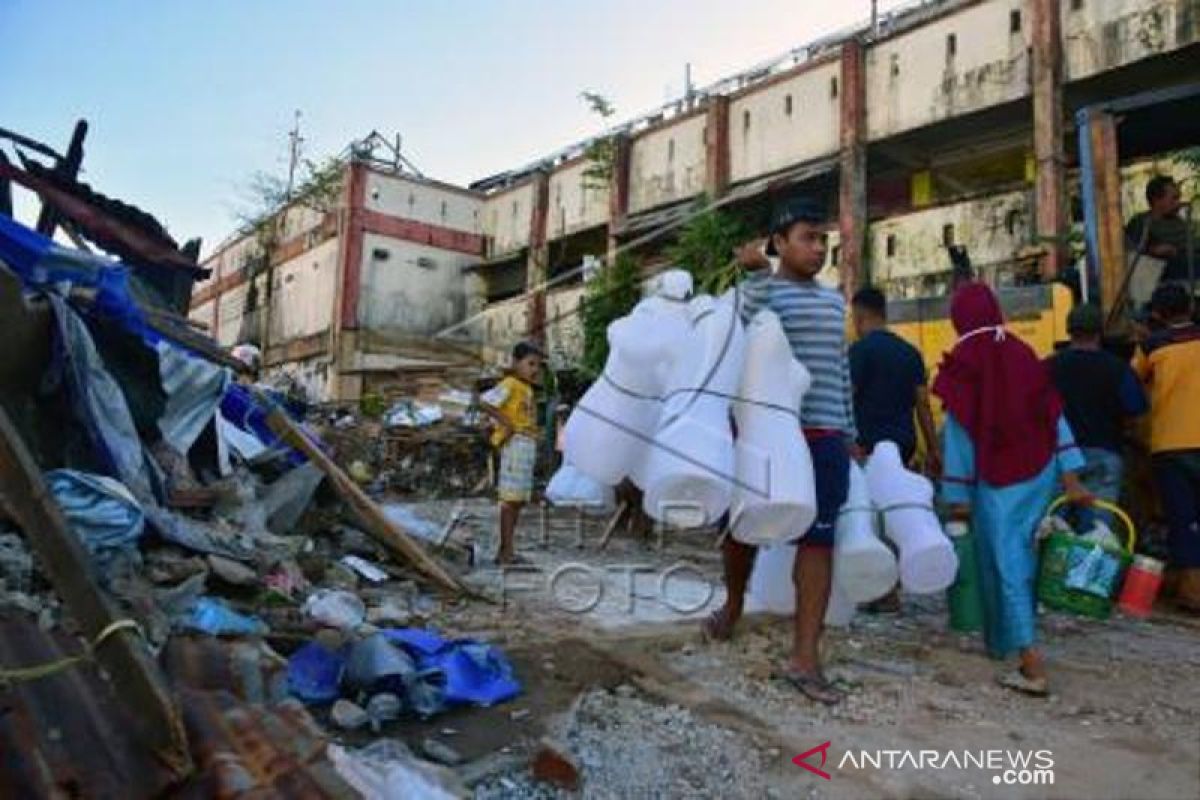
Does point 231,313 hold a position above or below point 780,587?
above

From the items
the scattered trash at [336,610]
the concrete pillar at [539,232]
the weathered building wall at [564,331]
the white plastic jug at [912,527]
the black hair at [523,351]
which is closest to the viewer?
the white plastic jug at [912,527]

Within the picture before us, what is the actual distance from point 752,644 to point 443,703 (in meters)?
1.26

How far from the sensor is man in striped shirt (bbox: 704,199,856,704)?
2795 millimetres

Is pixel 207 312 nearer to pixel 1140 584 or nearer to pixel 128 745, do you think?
pixel 1140 584

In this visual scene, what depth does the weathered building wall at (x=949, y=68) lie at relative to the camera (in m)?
13.0

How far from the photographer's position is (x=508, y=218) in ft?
76.6

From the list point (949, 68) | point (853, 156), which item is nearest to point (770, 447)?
point (949, 68)

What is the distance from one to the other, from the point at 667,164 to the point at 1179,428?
15.1 meters

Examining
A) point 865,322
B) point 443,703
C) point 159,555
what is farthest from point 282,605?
point 865,322

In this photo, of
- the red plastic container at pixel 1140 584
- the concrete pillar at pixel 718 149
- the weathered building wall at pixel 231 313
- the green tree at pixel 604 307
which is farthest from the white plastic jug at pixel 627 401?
the weathered building wall at pixel 231 313

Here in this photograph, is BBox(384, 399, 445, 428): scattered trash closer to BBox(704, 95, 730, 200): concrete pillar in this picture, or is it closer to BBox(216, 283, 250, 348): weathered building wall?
BBox(704, 95, 730, 200): concrete pillar

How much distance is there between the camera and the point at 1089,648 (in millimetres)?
3508

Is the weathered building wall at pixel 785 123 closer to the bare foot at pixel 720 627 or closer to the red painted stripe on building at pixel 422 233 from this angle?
the red painted stripe on building at pixel 422 233

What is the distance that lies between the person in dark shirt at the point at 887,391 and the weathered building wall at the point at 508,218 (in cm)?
1860
